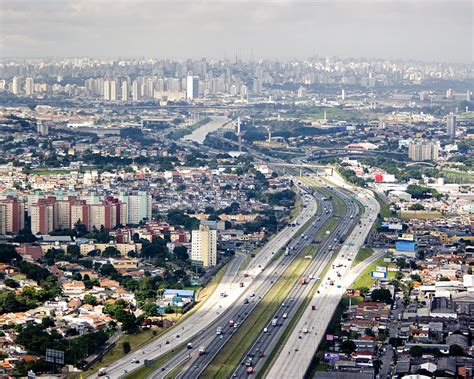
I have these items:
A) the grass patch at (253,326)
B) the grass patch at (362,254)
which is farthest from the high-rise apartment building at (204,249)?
the grass patch at (362,254)

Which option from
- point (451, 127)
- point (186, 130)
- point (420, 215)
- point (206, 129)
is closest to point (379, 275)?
point (420, 215)

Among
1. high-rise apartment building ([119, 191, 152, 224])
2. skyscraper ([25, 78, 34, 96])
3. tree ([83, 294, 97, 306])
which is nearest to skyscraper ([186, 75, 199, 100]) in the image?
skyscraper ([25, 78, 34, 96])

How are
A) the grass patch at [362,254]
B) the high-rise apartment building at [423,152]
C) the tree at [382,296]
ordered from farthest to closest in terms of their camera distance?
the high-rise apartment building at [423,152]
the grass patch at [362,254]
the tree at [382,296]

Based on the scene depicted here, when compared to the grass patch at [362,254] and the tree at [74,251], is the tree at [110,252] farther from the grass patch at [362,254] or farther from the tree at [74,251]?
the grass patch at [362,254]

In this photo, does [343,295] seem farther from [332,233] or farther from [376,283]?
[332,233]

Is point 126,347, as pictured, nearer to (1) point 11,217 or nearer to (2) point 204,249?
(2) point 204,249

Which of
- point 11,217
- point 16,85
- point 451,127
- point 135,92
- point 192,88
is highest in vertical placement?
point 16,85

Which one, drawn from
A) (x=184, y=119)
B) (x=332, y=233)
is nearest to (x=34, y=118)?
(x=184, y=119)
